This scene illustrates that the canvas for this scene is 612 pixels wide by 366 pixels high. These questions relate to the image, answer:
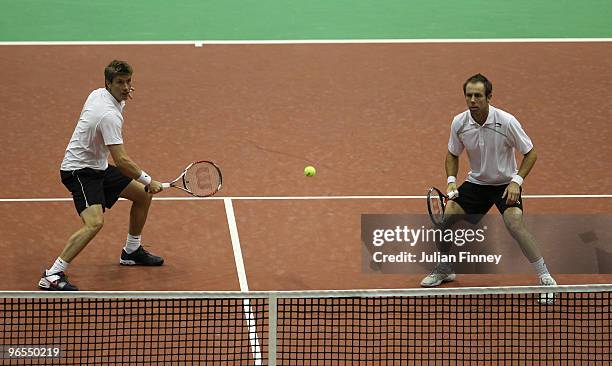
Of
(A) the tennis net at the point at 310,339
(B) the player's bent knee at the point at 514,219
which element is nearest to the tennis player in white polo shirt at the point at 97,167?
(A) the tennis net at the point at 310,339

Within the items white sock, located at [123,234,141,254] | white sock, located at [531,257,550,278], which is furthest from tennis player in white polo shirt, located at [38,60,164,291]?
white sock, located at [531,257,550,278]

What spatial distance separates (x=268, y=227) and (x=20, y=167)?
9.52 feet

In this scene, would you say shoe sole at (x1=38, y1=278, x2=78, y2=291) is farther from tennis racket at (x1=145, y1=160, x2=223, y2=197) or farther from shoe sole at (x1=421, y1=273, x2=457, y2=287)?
shoe sole at (x1=421, y1=273, x2=457, y2=287)

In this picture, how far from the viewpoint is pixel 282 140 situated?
12.1m

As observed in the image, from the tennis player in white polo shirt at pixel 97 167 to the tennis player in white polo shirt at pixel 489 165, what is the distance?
7.36 ft

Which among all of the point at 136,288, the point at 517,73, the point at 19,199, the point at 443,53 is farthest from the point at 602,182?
the point at 19,199

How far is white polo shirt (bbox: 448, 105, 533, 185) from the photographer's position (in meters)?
8.42

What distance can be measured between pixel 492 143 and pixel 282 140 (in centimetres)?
400

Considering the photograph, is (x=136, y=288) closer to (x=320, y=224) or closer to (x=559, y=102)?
(x=320, y=224)

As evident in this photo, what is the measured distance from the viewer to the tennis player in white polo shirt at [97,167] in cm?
845

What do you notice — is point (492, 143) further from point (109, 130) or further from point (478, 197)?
point (109, 130)

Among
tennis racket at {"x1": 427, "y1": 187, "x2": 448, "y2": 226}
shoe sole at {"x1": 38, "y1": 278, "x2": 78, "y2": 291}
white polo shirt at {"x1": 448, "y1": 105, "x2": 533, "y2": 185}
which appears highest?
white polo shirt at {"x1": 448, "y1": 105, "x2": 533, "y2": 185}

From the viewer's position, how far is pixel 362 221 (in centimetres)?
1020

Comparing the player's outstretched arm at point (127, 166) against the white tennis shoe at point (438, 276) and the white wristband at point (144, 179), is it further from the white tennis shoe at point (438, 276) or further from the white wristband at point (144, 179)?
the white tennis shoe at point (438, 276)
